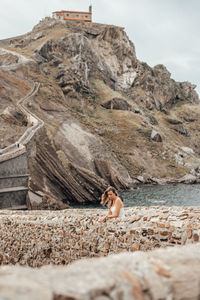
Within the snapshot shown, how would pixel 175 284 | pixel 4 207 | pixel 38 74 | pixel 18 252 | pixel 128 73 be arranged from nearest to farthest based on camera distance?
pixel 175 284 → pixel 18 252 → pixel 4 207 → pixel 38 74 → pixel 128 73

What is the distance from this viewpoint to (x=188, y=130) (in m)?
96.2

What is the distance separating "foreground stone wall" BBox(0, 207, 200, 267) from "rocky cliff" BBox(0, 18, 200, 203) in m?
20.4

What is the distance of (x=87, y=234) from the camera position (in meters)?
8.88

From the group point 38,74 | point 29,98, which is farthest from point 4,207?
point 38,74

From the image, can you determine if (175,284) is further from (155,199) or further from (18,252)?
(155,199)

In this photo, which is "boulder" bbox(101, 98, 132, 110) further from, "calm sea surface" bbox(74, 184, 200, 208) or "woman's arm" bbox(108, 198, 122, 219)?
"woman's arm" bbox(108, 198, 122, 219)

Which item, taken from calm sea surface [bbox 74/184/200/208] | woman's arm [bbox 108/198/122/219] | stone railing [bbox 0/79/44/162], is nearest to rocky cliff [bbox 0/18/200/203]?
stone railing [bbox 0/79/44/162]

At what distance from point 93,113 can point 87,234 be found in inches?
2591

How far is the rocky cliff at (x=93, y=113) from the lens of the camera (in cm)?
3984

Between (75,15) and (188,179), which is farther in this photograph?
(75,15)

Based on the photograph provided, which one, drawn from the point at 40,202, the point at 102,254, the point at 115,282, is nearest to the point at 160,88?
the point at 40,202

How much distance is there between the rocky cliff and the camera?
3984 cm

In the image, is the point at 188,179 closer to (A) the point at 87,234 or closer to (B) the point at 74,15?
(A) the point at 87,234

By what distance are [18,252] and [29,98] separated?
49514 mm
